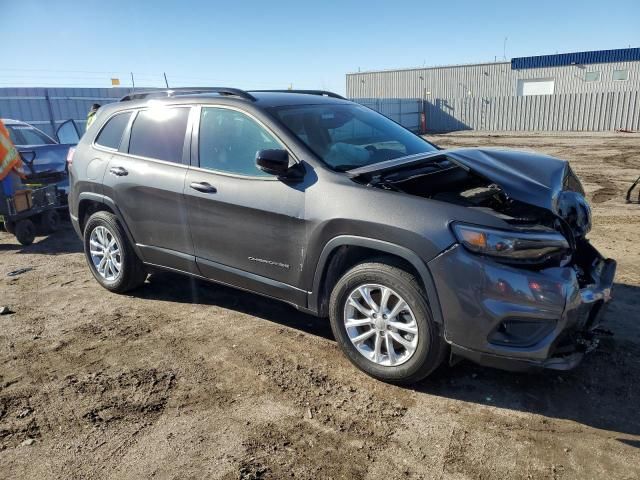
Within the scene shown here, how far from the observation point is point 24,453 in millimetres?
2803

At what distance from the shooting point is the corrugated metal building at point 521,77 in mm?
33719

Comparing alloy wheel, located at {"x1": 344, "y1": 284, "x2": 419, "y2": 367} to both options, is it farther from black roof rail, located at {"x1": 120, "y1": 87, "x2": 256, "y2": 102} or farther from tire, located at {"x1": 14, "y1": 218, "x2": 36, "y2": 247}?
tire, located at {"x1": 14, "y1": 218, "x2": 36, "y2": 247}

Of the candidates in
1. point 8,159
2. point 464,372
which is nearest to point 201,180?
point 464,372

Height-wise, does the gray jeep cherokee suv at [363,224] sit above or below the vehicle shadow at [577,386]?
above

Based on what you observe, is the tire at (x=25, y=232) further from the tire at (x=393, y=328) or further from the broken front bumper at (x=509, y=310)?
the broken front bumper at (x=509, y=310)

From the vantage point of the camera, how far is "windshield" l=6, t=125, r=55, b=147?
883cm

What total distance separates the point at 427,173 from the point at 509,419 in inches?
65.2

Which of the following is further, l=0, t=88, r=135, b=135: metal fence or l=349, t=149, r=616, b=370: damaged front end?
l=0, t=88, r=135, b=135: metal fence

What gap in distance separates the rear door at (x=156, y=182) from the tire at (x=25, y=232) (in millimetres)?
3315

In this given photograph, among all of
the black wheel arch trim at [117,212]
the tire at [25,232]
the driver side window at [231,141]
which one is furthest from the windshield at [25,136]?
the driver side window at [231,141]

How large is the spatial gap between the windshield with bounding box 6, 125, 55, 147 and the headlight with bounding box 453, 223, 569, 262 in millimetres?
8380

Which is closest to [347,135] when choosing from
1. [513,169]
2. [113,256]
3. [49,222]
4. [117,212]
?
[513,169]

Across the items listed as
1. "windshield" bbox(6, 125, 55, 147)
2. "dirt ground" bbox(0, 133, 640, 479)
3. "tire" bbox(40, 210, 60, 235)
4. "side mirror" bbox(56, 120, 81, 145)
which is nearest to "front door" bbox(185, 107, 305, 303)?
"dirt ground" bbox(0, 133, 640, 479)

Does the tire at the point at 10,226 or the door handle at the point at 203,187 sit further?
the tire at the point at 10,226
